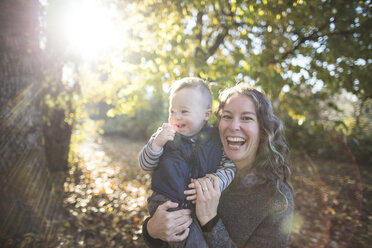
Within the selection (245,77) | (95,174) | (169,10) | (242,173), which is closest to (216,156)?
(242,173)

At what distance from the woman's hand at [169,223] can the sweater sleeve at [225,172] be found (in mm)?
362

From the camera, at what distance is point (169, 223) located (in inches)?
63.7

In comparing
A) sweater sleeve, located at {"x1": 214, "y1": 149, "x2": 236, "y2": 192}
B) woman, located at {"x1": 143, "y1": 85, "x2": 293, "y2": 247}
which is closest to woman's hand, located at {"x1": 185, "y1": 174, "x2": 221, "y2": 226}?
woman, located at {"x1": 143, "y1": 85, "x2": 293, "y2": 247}

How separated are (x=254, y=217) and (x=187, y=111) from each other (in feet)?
3.44

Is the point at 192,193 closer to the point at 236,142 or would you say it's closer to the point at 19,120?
the point at 236,142

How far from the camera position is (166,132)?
6.02ft

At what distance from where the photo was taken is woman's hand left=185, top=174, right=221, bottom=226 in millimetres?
1683

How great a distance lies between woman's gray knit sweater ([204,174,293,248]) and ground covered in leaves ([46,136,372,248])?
306 centimetres

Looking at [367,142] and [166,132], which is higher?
[166,132]

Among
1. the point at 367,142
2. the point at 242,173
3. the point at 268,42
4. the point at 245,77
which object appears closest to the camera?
the point at 242,173

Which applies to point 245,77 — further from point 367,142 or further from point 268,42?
point 367,142

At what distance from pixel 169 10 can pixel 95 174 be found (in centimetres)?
654

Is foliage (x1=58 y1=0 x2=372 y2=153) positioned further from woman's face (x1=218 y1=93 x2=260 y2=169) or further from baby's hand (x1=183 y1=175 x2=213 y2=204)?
baby's hand (x1=183 y1=175 x2=213 y2=204)

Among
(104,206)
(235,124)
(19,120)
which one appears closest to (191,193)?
(235,124)
